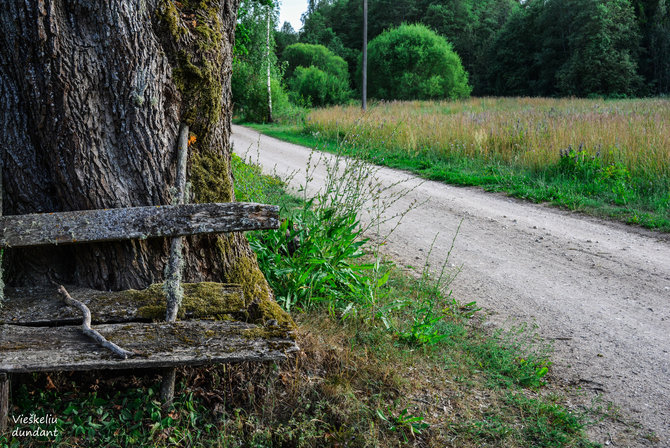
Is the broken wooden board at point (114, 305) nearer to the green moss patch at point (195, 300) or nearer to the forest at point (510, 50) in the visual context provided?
the green moss patch at point (195, 300)

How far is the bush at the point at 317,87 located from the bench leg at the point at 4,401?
37.3 metres

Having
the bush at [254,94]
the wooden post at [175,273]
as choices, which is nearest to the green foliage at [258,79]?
the bush at [254,94]

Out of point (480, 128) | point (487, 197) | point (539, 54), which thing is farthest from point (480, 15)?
point (487, 197)

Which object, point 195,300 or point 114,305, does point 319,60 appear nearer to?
point 195,300

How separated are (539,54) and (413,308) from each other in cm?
5093

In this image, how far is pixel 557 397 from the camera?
119 inches

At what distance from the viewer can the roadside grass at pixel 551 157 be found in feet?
23.7

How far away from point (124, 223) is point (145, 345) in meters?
0.65

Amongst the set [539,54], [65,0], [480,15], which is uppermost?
[480,15]

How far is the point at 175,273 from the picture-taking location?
269cm

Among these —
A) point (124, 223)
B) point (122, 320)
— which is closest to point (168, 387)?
point (122, 320)

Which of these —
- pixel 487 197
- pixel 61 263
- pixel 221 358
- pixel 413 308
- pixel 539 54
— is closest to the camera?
pixel 221 358

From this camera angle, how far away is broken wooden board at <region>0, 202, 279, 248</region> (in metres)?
2.45

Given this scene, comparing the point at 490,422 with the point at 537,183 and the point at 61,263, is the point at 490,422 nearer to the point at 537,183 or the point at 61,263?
the point at 61,263
